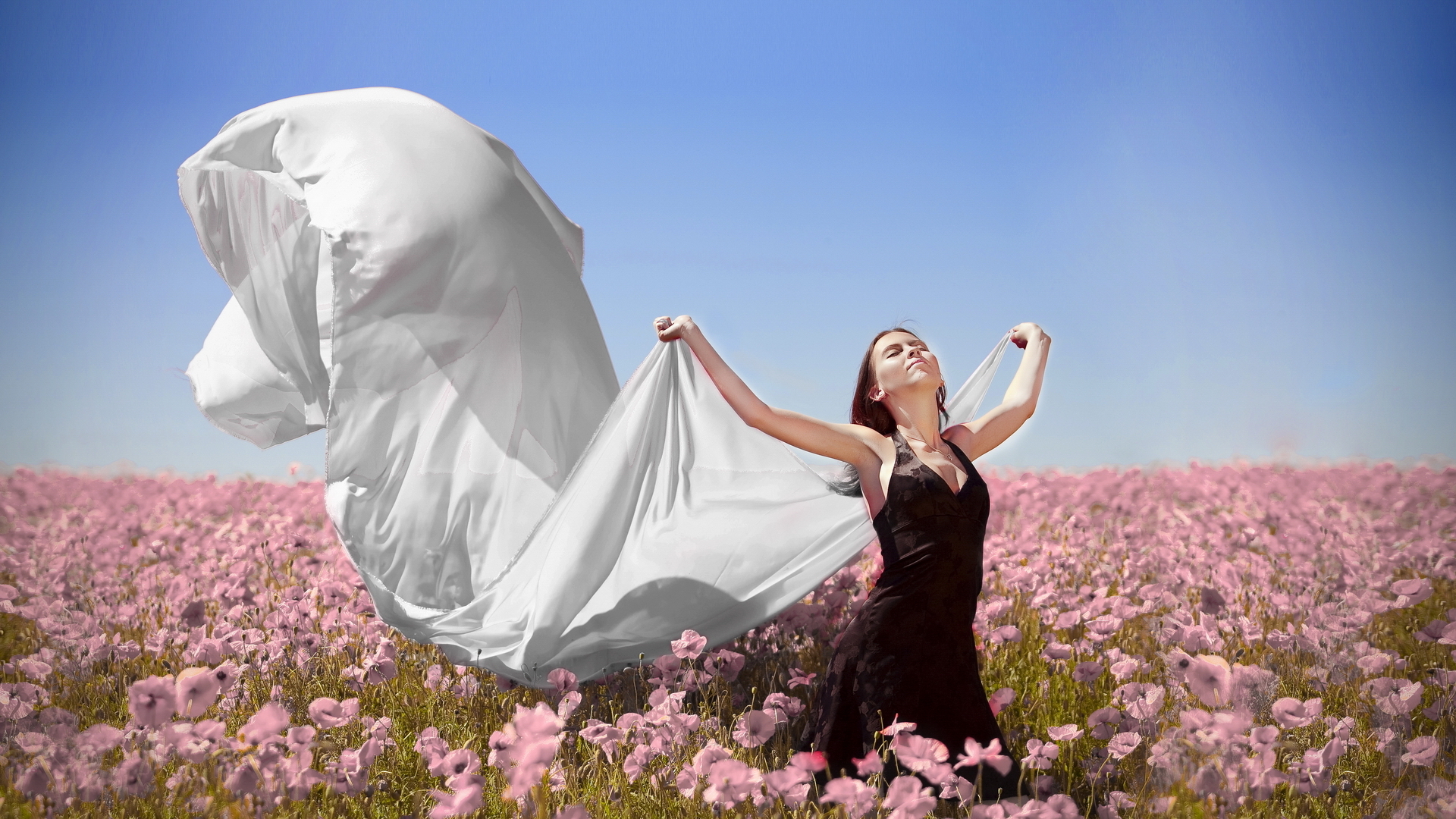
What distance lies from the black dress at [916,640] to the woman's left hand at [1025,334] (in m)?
0.90

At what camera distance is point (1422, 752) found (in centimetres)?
248

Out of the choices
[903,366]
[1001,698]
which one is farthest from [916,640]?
[903,366]

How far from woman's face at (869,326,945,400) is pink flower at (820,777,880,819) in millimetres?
1479

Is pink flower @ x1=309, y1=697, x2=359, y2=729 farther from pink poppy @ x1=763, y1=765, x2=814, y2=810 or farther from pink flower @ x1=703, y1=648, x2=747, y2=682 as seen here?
pink flower @ x1=703, y1=648, x2=747, y2=682

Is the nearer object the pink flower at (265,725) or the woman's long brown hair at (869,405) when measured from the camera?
the pink flower at (265,725)

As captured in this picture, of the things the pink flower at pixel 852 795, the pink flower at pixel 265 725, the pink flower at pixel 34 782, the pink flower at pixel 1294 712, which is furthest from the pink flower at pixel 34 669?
the pink flower at pixel 1294 712

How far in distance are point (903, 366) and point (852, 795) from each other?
1.56 metres

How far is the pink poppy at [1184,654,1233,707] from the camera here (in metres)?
2.35

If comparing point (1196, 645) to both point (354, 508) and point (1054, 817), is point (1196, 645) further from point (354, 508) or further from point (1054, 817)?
point (354, 508)

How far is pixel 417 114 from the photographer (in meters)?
3.59

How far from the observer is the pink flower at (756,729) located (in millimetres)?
2410

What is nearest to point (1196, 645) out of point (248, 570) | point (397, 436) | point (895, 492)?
point (895, 492)

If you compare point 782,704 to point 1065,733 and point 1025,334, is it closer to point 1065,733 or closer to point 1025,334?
point 1065,733

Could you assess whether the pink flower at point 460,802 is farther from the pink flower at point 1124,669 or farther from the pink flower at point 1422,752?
the pink flower at point 1422,752
